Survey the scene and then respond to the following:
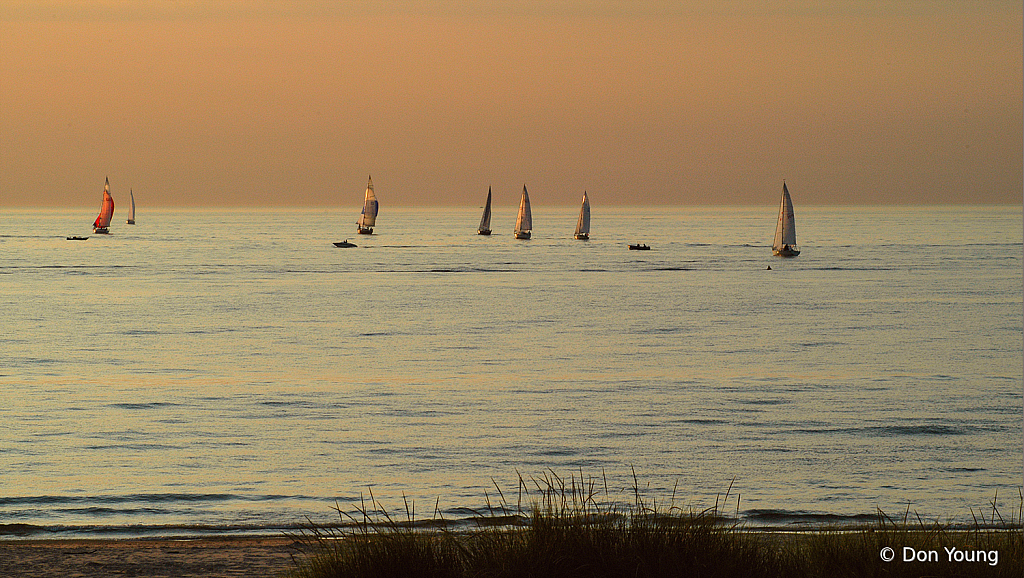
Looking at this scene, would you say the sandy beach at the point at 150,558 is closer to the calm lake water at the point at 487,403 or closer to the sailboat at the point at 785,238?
the calm lake water at the point at 487,403

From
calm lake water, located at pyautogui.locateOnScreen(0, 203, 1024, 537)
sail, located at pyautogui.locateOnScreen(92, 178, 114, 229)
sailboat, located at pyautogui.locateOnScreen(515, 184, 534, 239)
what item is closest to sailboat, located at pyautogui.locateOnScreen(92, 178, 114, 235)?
sail, located at pyautogui.locateOnScreen(92, 178, 114, 229)

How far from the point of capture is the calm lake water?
1547 cm

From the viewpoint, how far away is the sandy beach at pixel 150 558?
9.23 m

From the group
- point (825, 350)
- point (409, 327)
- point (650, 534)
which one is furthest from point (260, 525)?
point (409, 327)

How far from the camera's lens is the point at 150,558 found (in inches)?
386

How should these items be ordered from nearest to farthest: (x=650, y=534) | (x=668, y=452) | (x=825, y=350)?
1. (x=650, y=534)
2. (x=668, y=452)
3. (x=825, y=350)

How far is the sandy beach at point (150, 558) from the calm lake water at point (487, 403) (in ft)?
7.57

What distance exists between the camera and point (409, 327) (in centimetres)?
4212

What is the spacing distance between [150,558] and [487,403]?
14.3 metres

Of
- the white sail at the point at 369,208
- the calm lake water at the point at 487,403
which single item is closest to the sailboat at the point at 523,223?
the white sail at the point at 369,208

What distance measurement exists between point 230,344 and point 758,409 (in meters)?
20.0

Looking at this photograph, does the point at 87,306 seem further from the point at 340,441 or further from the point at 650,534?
the point at 650,534

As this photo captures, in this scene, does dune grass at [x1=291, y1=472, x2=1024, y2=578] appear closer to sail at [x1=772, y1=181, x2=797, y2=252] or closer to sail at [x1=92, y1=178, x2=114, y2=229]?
sail at [x1=772, y1=181, x2=797, y2=252]

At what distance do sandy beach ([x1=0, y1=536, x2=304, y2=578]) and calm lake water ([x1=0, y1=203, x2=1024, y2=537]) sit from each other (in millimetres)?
2308
